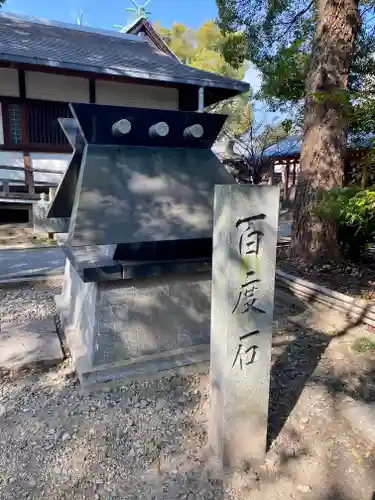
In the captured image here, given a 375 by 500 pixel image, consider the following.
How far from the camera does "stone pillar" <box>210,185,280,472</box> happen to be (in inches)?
75.0

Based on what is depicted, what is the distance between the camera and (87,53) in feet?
29.3

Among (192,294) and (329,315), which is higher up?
(192,294)

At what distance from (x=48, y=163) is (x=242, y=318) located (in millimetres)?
8623

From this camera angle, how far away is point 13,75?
8.82 metres

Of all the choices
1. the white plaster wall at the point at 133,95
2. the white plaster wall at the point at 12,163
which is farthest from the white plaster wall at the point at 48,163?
the white plaster wall at the point at 133,95

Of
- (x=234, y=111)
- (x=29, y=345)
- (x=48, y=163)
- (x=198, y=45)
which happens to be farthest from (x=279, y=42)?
(x=198, y=45)

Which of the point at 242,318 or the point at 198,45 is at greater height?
the point at 198,45

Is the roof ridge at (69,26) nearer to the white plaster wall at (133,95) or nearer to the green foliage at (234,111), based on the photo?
the white plaster wall at (133,95)

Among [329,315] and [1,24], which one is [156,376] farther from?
[1,24]

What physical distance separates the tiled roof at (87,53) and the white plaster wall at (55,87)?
2.22 ft

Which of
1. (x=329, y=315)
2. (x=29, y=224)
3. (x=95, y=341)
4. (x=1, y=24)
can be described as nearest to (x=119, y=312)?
(x=95, y=341)

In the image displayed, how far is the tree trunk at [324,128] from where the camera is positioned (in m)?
5.27

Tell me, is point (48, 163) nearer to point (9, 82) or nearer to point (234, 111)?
point (9, 82)

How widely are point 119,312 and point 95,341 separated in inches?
10.9
